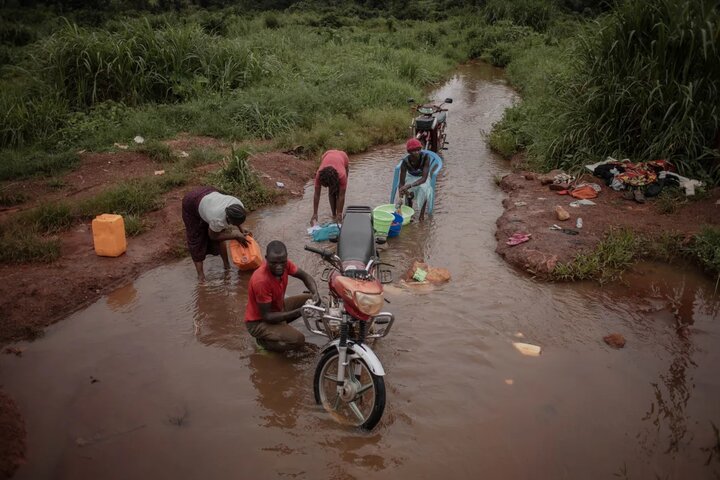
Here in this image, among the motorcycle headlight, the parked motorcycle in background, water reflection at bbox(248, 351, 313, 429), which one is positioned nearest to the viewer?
the motorcycle headlight

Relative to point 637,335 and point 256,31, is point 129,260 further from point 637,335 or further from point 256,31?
point 256,31

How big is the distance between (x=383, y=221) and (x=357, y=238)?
205cm

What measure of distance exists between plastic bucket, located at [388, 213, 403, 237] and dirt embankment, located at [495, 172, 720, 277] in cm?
143

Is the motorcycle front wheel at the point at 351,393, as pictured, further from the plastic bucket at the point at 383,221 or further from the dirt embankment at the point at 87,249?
the dirt embankment at the point at 87,249

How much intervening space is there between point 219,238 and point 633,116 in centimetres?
727

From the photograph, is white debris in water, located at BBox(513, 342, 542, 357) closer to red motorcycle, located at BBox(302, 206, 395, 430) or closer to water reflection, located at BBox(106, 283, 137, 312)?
red motorcycle, located at BBox(302, 206, 395, 430)

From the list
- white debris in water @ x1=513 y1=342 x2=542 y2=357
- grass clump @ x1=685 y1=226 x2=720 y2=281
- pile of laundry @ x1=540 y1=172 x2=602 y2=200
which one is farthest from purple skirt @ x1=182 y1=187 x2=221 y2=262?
grass clump @ x1=685 y1=226 x2=720 y2=281

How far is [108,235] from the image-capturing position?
6.39m

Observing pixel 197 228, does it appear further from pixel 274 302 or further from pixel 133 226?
pixel 274 302

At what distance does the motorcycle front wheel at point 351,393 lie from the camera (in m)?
3.89

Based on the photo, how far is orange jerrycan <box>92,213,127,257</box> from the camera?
20.8ft

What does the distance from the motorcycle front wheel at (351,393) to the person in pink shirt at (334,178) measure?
3107 mm

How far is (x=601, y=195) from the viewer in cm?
828

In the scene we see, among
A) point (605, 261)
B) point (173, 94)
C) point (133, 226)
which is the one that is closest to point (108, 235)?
point (133, 226)
